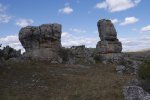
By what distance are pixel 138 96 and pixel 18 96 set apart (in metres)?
10.7

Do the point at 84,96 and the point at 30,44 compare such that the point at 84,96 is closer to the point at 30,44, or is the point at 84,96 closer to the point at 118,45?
the point at 30,44

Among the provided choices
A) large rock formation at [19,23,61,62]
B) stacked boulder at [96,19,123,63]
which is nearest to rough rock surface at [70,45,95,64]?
stacked boulder at [96,19,123,63]

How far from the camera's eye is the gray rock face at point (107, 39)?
234 feet

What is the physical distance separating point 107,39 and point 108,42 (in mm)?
759

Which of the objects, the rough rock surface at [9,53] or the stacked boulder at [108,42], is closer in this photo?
the rough rock surface at [9,53]

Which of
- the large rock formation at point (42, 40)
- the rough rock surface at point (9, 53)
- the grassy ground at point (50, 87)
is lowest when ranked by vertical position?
the grassy ground at point (50, 87)

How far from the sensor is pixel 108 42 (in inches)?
2832

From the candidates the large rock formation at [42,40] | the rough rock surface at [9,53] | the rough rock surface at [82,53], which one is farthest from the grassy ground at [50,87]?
the rough rock surface at [82,53]

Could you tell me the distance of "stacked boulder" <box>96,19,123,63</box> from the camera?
7128 cm

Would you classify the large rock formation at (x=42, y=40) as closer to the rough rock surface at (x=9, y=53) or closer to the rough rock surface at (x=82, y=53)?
the rough rock surface at (x=9, y=53)

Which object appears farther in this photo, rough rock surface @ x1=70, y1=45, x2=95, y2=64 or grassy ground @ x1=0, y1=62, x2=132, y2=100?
rough rock surface @ x1=70, y1=45, x2=95, y2=64

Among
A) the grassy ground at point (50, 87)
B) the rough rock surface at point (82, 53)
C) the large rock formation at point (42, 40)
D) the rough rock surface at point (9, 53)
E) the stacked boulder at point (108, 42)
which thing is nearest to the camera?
the grassy ground at point (50, 87)

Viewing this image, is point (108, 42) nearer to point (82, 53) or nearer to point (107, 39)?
point (107, 39)

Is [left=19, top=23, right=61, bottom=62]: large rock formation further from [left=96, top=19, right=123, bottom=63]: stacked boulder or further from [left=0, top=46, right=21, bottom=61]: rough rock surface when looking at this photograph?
[left=96, top=19, right=123, bottom=63]: stacked boulder
